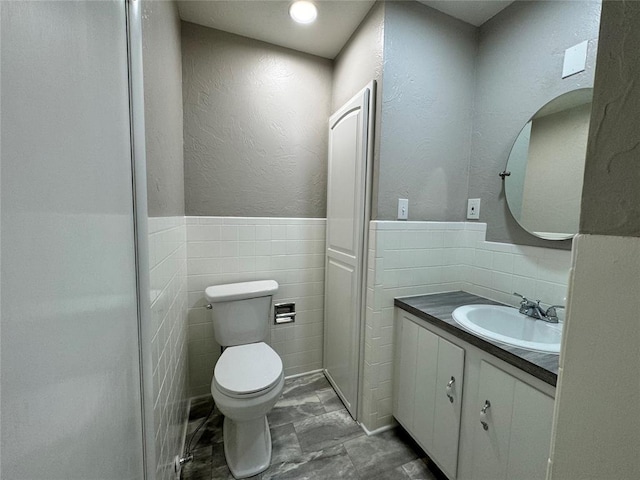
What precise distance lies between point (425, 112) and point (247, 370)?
5.58ft

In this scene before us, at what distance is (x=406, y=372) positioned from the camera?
1353 mm

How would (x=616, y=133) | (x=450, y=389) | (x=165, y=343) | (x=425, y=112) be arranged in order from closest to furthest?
1. (x=616, y=133)
2. (x=165, y=343)
3. (x=450, y=389)
4. (x=425, y=112)

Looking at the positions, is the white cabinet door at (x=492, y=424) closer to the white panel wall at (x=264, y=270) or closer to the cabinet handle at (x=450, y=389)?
the cabinet handle at (x=450, y=389)

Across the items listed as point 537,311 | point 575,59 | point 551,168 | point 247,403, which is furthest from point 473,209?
point 247,403

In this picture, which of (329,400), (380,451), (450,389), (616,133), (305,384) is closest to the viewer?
(616,133)

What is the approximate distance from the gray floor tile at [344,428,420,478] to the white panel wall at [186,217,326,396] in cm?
70

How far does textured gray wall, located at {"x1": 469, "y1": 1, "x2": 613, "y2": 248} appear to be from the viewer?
114cm

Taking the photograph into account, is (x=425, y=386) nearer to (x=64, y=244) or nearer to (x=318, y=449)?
(x=318, y=449)

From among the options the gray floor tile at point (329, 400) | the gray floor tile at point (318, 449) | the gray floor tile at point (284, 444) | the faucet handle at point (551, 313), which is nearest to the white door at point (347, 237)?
the gray floor tile at point (329, 400)

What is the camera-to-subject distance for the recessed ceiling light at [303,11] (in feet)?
4.47

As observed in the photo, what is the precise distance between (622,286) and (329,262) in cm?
159

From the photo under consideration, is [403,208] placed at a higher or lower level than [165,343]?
higher

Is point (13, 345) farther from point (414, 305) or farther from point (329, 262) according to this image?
point (329, 262)

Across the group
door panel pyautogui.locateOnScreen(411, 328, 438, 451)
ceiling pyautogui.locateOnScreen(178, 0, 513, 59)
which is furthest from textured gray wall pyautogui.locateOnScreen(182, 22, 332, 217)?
door panel pyautogui.locateOnScreen(411, 328, 438, 451)
